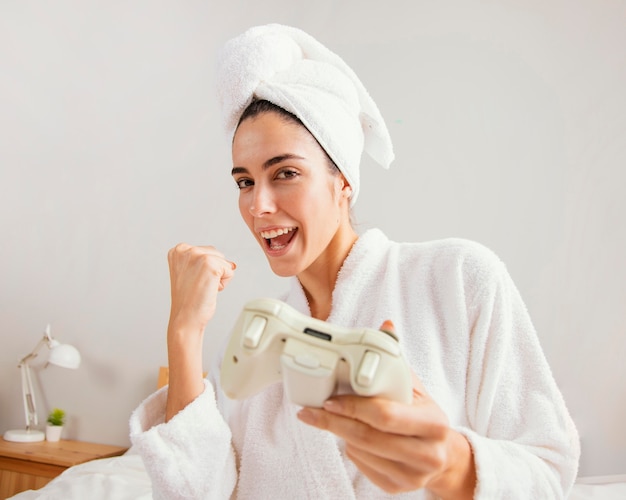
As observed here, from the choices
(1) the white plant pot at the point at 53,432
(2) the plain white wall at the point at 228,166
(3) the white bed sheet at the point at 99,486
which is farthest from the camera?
(1) the white plant pot at the point at 53,432

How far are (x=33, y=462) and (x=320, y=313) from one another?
1.89 meters

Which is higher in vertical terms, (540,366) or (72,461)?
(540,366)

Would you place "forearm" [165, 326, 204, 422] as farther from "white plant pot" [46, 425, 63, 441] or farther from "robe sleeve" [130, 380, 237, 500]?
"white plant pot" [46, 425, 63, 441]

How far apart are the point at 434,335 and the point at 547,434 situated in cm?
24

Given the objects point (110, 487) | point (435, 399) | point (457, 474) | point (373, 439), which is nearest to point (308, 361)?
point (373, 439)

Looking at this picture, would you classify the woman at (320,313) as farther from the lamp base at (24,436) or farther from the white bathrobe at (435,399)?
the lamp base at (24,436)

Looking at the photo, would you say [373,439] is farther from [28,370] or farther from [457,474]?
[28,370]

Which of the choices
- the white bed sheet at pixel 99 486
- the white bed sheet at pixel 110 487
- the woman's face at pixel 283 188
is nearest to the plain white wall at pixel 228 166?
the white bed sheet at pixel 110 487

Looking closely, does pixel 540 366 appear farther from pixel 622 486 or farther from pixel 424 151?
pixel 424 151

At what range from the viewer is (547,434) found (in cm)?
93

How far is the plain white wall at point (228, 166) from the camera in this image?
8.20 feet

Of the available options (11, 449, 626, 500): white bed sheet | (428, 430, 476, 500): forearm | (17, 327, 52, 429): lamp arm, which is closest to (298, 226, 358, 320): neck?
(428, 430, 476, 500): forearm

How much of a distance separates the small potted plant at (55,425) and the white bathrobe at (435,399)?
6.59ft

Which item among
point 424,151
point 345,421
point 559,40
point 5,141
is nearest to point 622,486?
point 424,151
